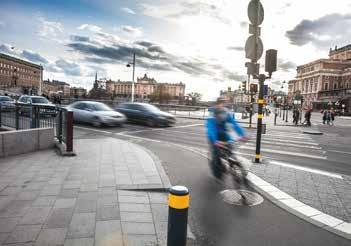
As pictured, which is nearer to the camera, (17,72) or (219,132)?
(219,132)

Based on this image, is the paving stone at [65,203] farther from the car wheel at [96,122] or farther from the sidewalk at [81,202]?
the car wheel at [96,122]

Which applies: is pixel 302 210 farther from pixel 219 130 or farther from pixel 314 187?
pixel 219 130

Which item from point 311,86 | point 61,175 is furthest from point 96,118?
point 311,86

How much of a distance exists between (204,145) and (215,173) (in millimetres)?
6535

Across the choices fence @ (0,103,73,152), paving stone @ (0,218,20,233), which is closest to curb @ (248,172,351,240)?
paving stone @ (0,218,20,233)

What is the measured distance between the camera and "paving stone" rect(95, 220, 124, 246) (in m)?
3.36

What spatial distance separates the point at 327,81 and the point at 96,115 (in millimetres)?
115538

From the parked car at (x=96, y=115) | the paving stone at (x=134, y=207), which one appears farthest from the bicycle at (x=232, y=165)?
the parked car at (x=96, y=115)

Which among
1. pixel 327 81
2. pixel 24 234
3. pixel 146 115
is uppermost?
pixel 327 81

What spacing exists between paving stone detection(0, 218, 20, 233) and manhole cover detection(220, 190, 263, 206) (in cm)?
321

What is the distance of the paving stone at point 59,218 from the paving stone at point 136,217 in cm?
73

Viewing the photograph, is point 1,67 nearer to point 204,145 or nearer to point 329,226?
point 204,145

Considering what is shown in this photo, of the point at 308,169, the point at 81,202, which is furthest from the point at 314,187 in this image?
the point at 81,202

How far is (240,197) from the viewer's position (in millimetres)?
5191
